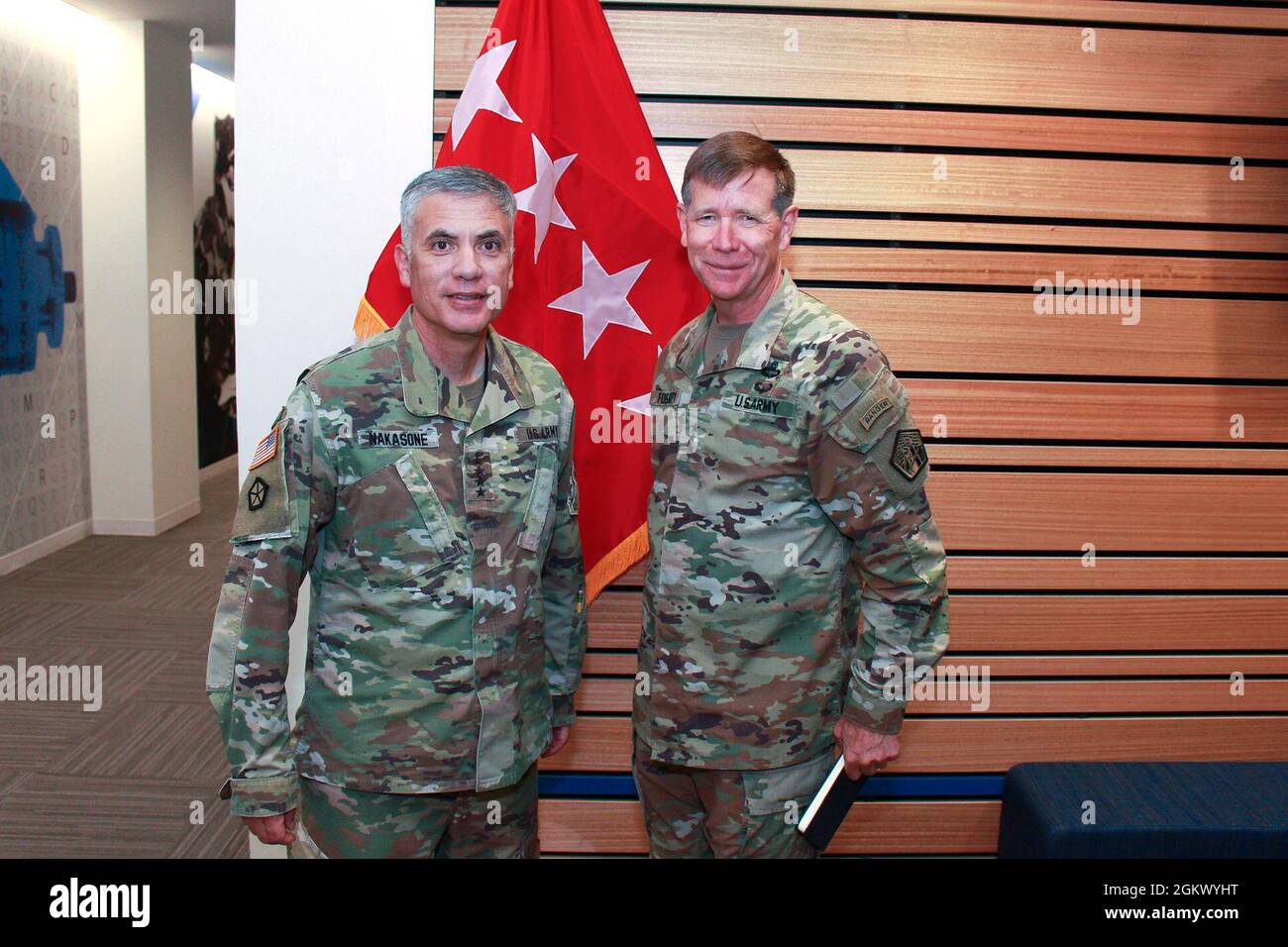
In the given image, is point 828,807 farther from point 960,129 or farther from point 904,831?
point 960,129

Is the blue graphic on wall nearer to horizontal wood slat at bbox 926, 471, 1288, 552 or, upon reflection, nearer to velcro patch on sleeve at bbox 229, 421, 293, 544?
velcro patch on sleeve at bbox 229, 421, 293, 544

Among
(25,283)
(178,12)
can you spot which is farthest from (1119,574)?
(178,12)

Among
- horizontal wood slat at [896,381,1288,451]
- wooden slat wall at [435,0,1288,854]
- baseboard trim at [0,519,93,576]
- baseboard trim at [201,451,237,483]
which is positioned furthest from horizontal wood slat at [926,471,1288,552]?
baseboard trim at [201,451,237,483]

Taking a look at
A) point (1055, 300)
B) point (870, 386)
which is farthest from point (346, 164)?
point (1055, 300)

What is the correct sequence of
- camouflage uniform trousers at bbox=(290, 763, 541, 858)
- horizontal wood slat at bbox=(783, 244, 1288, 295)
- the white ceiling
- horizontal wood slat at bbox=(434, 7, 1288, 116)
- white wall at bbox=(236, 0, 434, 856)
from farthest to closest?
the white ceiling
horizontal wood slat at bbox=(783, 244, 1288, 295)
horizontal wood slat at bbox=(434, 7, 1288, 116)
white wall at bbox=(236, 0, 434, 856)
camouflage uniform trousers at bbox=(290, 763, 541, 858)

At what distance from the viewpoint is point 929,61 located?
2670 mm

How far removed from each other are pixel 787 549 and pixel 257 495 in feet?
3.15

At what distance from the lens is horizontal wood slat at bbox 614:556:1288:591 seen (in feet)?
9.31

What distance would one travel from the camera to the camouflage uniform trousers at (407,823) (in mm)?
1703

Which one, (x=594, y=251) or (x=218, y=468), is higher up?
(x=594, y=251)

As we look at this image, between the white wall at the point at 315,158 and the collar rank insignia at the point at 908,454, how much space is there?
58.4 inches

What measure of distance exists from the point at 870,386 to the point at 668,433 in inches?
16.7

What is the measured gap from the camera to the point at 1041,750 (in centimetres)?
294

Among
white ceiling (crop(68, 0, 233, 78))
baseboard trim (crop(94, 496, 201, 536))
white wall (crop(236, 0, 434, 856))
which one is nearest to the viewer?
white wall (crop(236, 0, 434, 856))
